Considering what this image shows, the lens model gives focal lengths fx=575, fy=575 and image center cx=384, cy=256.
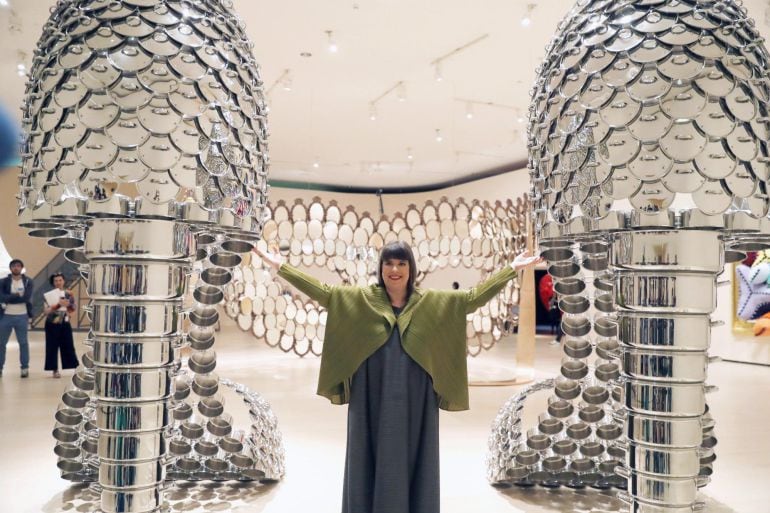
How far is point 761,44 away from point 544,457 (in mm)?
2480

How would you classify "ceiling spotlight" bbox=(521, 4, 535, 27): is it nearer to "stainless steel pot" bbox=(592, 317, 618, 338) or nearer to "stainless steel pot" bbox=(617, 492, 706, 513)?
"stainless steel pot" bbox=(592, 317, 618, 338)

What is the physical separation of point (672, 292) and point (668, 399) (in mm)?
173

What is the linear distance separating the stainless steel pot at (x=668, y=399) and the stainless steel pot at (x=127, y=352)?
0.79m

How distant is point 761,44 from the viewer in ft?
3.36

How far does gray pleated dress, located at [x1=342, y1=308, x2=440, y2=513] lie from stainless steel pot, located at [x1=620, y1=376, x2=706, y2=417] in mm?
1268

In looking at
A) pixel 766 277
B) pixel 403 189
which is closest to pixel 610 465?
pixel 766 277

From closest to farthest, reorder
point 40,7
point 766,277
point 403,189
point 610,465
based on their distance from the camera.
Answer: point 610,465 → point 40,7 → point 766,277 → point 403,189

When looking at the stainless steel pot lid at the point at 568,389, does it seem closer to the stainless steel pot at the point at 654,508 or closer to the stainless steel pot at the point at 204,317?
the stainless steel pot at the point at 204,317

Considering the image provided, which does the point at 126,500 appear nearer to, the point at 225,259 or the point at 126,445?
the point at 126,445

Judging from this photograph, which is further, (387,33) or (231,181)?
(387,33)

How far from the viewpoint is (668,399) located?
930mm

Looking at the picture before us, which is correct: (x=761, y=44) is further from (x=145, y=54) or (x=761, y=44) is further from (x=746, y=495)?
(x=746, y=495)

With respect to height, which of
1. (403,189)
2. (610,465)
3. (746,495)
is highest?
(403,189)

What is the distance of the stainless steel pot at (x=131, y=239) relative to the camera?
914 millimetres
